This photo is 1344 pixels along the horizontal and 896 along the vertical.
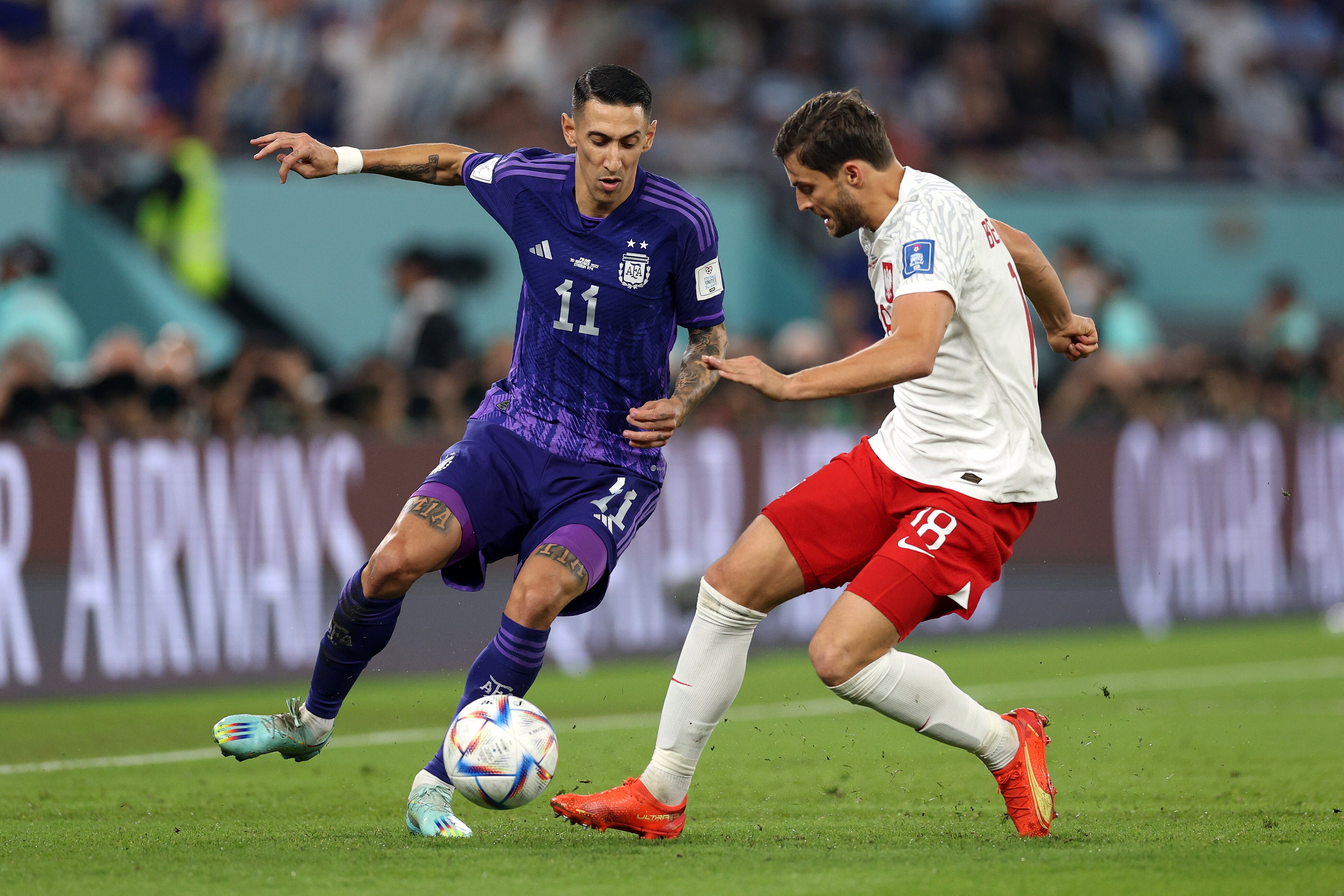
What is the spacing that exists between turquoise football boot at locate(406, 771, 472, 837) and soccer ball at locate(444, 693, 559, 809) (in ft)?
0.62

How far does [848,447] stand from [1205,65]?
9634mm

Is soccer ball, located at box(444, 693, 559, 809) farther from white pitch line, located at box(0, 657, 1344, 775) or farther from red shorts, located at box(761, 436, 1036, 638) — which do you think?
white pitch line, located at box(0, 657, 1344, 775)

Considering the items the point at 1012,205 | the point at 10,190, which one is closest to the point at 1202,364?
the point at 1012,205

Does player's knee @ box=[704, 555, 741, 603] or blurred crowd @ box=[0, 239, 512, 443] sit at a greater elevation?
blurred crowd @ box=[0, 239, 512, 443]

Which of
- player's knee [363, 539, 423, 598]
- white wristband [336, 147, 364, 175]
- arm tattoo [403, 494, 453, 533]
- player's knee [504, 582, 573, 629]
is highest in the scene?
white wristband [336, 147, 364, 175]

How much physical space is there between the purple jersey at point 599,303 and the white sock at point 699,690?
2.20ft

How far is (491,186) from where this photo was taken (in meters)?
6.60

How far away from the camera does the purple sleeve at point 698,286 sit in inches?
253

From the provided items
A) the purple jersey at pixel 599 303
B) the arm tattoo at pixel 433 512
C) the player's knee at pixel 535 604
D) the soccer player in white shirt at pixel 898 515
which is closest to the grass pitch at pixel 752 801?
the soccer player in white shirt at pixel 898 515

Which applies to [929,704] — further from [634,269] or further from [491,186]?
[491,186]

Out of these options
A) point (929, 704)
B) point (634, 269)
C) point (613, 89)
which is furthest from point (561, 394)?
point (929, 704)

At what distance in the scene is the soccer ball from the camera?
19.0ft

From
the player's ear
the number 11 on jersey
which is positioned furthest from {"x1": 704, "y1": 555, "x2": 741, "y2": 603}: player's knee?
the player's ear

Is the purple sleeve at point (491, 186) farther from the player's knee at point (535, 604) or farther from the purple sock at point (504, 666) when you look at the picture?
the purple sock at point (504, 666)
